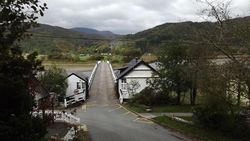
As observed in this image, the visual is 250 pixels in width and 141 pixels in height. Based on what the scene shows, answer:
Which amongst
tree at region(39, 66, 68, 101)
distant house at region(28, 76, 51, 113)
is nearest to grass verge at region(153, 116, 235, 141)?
distant house at region(28, 76, 51, 113)

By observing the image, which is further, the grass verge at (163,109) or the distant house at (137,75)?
the distant house at (137,75)

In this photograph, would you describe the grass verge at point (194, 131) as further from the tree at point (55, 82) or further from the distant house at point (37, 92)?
the tree at point (55, 82)

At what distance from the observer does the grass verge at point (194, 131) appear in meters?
11.7

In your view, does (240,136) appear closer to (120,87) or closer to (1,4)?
(1,4)

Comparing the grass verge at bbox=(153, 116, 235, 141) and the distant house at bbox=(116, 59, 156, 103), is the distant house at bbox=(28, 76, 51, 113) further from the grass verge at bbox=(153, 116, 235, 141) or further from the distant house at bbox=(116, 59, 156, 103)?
the distant house at bbox=(116, 59, 156, 103)

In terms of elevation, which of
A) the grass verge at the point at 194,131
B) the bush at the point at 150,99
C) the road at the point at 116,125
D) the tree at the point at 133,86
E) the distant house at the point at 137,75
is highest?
the distant house at the point at 137,75

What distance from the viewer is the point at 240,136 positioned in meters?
11.2

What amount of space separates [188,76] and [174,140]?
743 centimetres

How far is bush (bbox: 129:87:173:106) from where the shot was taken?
21.0 m

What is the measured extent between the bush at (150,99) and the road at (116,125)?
2096 mm

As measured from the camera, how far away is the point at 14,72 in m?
5.58

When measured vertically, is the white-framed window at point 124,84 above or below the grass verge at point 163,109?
above

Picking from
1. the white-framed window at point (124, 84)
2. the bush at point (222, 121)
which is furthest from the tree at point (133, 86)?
the bush at point (222, 121)

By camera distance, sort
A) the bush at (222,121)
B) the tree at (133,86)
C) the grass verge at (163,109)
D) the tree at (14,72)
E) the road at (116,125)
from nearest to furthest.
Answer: the tree at (14,72) < the bush at (222,121) < the road at (116,125) < the grass verge at (163,109) < the tree at (133,86)
